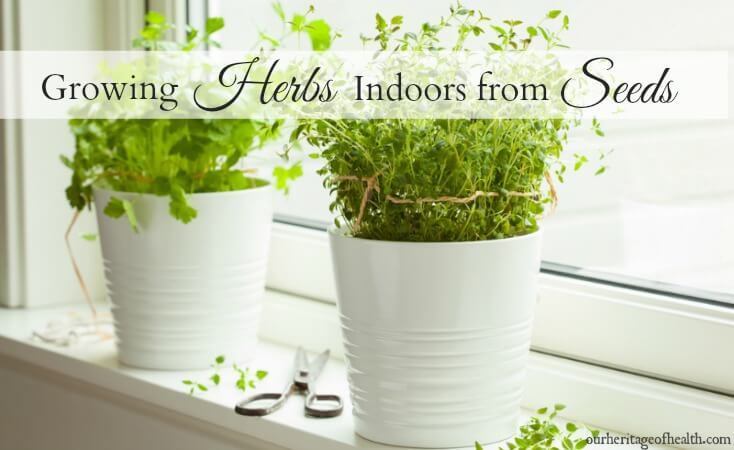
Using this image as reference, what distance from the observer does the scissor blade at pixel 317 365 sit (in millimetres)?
1062

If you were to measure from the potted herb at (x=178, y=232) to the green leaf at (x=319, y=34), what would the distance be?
11cm

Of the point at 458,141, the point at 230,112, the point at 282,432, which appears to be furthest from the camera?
the point at 230,112

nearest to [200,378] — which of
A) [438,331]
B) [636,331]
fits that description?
[438,331]

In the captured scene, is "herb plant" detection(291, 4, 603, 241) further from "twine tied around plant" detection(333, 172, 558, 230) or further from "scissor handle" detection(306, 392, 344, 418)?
"scissor handle" detection(306, 392, 344, 418)

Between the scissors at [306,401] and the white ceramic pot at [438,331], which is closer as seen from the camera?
the white ceramic pot at [438,331]

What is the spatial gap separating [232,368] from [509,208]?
456 millimetres

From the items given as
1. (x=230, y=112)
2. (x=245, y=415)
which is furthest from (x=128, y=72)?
(x=245, y=415)

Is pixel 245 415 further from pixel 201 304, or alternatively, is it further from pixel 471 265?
pixel 471 265

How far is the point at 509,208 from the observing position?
32.9 inches

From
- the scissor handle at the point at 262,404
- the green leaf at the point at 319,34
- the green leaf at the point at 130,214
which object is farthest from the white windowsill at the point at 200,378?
the green leaf at the point at 319,34

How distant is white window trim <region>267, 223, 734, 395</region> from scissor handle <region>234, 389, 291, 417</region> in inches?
11.2

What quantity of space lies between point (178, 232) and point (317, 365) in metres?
0.22

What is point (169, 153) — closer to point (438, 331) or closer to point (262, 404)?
point (262, 404)

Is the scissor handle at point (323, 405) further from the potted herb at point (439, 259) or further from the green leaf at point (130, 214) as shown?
the green leaf at point (130, 214)
